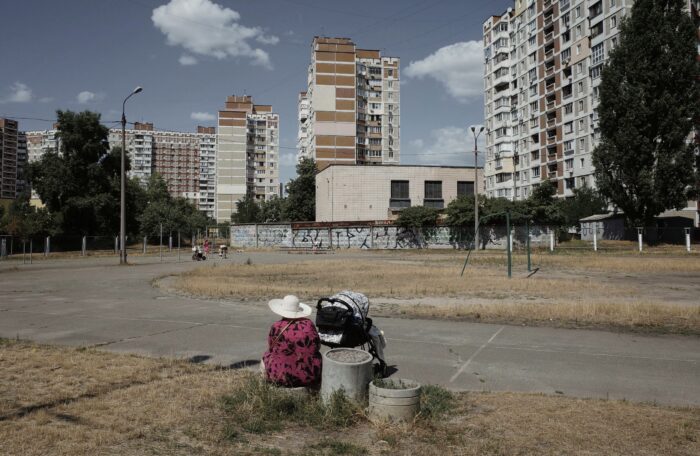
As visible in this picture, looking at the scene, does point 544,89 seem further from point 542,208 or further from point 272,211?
point 272,211

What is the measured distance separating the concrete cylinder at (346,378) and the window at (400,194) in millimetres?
58076

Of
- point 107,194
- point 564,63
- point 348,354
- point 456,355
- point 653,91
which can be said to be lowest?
point 456,355

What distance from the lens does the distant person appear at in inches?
183

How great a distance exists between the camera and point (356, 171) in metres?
61.3

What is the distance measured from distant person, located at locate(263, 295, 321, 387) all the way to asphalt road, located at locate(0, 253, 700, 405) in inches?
61.3

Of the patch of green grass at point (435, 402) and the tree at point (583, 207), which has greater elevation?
the tree at point (583, 207)

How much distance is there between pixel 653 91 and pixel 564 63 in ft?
95.2

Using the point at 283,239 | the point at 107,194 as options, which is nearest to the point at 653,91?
the point at 283,239

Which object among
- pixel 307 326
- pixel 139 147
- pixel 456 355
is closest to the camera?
pixel 307 326

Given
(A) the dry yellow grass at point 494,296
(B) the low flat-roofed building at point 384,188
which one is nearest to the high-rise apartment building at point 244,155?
(B) the low flat-roofed building at point 384,188

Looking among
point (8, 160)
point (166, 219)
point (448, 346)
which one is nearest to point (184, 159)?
point (8, 160)

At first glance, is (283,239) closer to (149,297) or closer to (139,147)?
(149,297)

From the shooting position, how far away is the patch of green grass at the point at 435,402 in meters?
4.27

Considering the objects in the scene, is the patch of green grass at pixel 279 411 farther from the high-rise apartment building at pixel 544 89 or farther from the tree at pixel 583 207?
the high-rise apartment building at pixel 544 89
